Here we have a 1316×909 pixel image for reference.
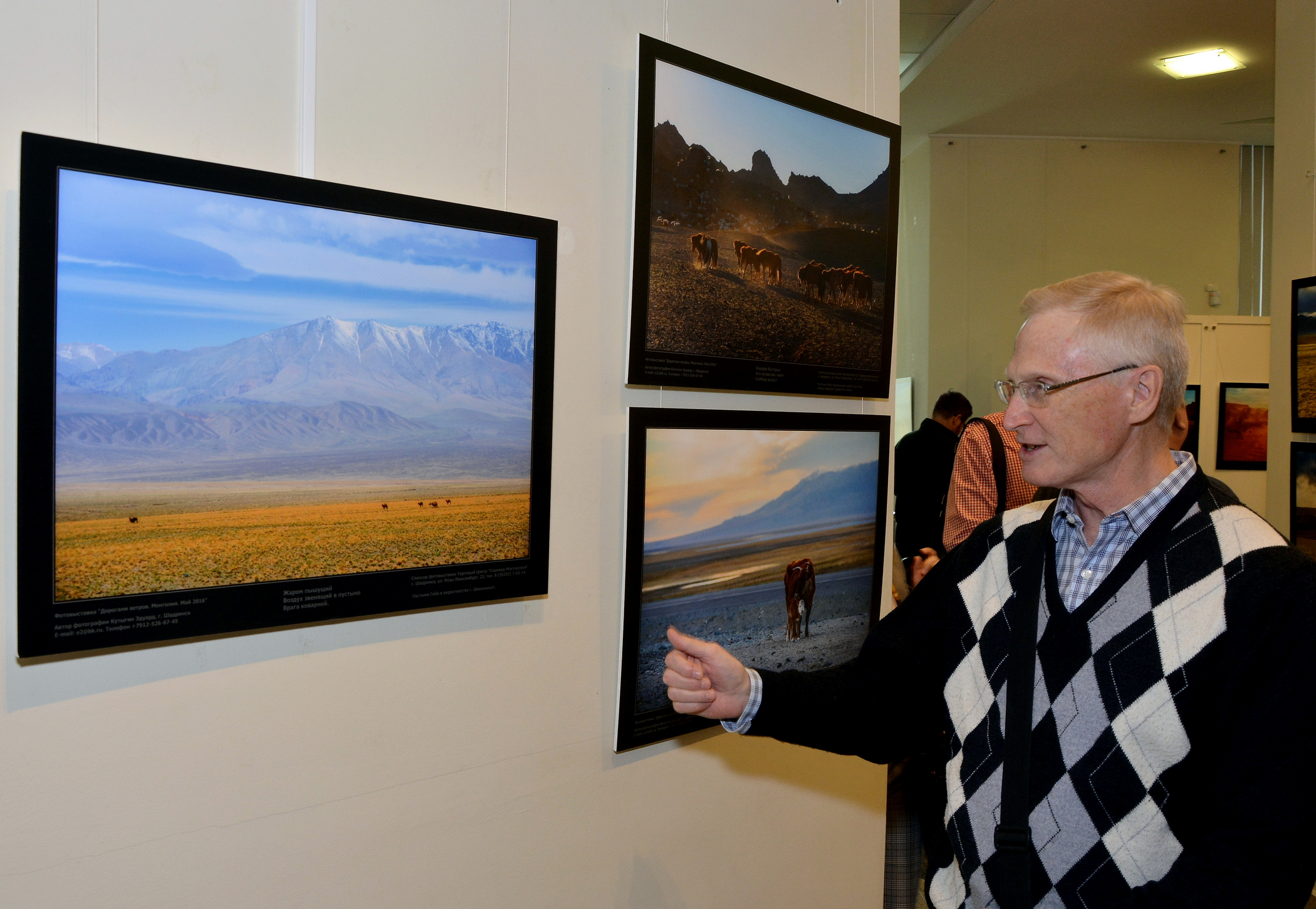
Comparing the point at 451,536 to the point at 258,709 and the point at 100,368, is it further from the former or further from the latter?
the point at 100,368

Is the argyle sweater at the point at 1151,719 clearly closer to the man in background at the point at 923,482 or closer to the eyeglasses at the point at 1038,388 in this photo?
the eyeglasses at the point at 1038,388

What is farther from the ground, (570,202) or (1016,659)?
(570,202)

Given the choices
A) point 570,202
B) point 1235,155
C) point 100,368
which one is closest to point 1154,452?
point 570,202

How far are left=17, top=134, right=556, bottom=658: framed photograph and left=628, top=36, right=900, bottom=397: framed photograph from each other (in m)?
0.40

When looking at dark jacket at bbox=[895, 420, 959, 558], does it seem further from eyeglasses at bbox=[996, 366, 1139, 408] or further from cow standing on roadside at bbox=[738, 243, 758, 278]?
eyeglasses at bbox=[996, 366, 1139, 408]

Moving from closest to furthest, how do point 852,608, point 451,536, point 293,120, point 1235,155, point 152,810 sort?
point 152,810 < point 293,120 < point 451,536 < point 852,608 < point 1235,155

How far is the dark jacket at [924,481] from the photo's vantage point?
5.97 metres

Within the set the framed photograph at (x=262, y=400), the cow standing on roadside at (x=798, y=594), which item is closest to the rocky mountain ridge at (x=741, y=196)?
the framed photograph at (x=262, y=400)

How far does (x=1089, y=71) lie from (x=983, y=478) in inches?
200

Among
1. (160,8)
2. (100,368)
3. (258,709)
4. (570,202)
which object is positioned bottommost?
(258,709)

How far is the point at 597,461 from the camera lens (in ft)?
8.26

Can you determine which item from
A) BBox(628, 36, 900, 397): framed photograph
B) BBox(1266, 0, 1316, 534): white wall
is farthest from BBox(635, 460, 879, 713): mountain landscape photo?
BBox(1266, 0, 1316, 534): white wall

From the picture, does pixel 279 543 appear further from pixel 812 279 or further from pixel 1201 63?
pixel 1201 63

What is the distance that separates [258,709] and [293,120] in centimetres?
129
